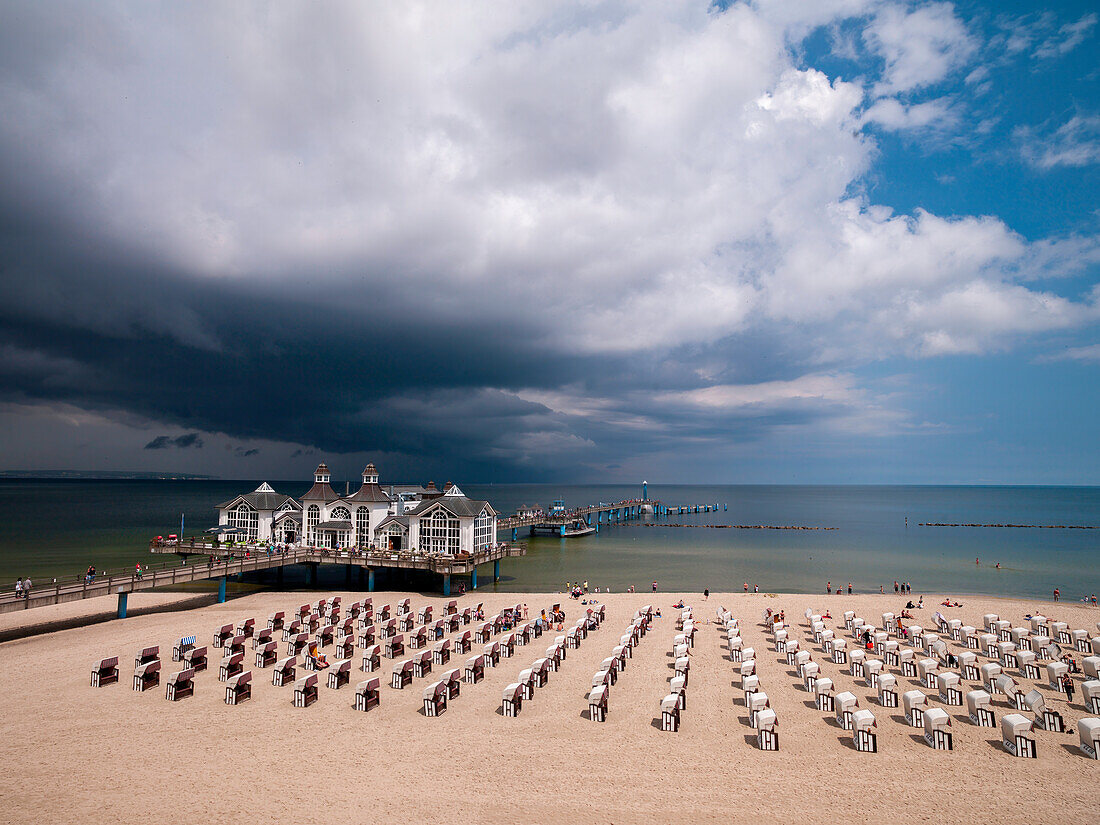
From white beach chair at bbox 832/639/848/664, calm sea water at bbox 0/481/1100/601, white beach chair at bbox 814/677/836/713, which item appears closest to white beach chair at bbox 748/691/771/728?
white beach chair at bbox 814/677/836/713

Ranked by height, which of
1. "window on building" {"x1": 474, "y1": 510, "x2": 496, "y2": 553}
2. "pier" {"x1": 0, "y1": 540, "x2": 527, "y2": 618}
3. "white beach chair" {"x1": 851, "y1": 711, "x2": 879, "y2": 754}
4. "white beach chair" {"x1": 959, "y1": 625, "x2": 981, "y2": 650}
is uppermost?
"window on building" {"x1": 474, "y1": 510, "x2": 496, "y2": 553}

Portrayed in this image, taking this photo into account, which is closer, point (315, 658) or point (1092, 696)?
point (1092, 696)

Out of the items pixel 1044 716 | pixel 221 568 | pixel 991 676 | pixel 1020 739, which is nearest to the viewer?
pixel 1020 739

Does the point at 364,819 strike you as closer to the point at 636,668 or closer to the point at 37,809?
the point at 37,809

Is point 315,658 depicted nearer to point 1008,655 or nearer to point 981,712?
point 981,712

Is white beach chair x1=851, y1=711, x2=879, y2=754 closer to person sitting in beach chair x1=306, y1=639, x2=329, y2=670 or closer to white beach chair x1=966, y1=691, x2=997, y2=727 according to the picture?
white beach chair x1=966, y1=691, x2=997, y2=727

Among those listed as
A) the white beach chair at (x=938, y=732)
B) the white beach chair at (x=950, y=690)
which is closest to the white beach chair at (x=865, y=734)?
the white beach chair at (x=938, y=732)

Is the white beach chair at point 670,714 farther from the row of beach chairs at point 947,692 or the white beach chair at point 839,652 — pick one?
the white beach chair at point 839,652

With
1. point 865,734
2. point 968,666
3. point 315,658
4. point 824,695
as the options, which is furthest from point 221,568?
point 968,666
